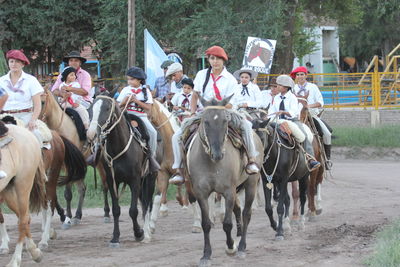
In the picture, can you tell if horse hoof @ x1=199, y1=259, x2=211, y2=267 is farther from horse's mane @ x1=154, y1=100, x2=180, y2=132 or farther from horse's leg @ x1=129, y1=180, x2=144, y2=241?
horse's mane @ x1=154, y1=100, x2=180, y2=132

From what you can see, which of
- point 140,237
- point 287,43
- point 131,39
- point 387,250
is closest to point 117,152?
point 140,237

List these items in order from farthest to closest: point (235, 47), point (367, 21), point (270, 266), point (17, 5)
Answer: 1. point (367, 21)
2. point (17, 5)
3. point (235, 47)
4. point (270, 266)

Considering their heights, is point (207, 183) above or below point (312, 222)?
above

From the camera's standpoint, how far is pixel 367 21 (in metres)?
54.6

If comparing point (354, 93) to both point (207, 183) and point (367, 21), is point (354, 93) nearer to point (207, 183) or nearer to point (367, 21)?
point (207, 183)

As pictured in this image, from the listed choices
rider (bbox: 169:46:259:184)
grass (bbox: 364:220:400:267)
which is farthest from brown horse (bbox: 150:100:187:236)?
grass (bbox: 364:220:400:267)

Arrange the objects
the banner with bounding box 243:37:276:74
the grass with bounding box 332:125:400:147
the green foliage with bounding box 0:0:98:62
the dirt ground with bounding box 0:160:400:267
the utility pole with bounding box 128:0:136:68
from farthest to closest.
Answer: the green foliage with bounding box 0:0:98:62, the grass with bounding box 332:125:400:147, the utility pole with bounding box 128:0:136:68, the banner with bounding box 243:37:276:74, the dirt ground with bounding box 0:160:400:267

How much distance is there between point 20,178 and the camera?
9.91 metres

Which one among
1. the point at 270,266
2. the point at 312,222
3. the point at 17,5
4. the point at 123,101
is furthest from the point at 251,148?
the point at 17,5

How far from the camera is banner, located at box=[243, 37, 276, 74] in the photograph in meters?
20.0

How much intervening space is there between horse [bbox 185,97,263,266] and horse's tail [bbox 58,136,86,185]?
102 inches

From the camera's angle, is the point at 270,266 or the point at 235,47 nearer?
the point at 270,266

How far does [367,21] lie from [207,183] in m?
46.6

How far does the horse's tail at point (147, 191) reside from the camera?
12.8 meters
